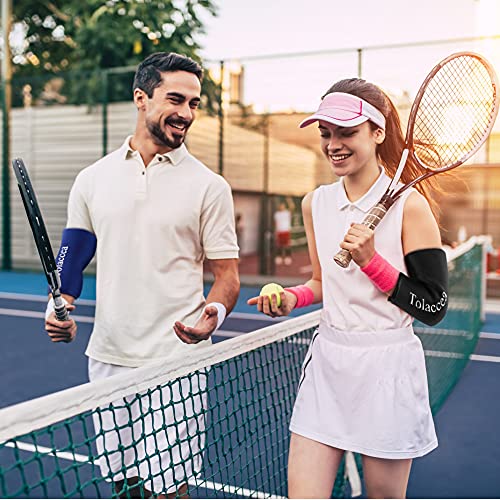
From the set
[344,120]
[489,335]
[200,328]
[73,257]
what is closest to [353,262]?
[344,120]

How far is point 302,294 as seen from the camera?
189 cm

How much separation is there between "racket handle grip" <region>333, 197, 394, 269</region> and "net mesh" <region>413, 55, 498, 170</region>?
0.30 m

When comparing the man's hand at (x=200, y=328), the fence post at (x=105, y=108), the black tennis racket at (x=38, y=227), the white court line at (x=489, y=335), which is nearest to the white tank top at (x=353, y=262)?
the man's hand at (x=200, y=328)

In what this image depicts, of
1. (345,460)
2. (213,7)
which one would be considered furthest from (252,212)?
(345,460)

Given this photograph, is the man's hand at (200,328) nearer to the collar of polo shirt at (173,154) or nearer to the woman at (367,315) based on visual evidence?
the woman at (367,315)

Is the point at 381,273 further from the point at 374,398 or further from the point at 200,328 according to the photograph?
the point at 200,328

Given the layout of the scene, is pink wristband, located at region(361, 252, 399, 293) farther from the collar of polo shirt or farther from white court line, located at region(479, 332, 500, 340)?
white court line, located at region(479, 332, 500, 340)

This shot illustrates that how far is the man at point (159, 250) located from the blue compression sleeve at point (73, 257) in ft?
0.28

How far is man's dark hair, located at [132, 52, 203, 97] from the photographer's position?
210 centimetres

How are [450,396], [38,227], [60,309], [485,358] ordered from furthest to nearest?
[485,358], [450,396], [60,309], [38,227]

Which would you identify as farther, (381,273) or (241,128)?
(241,128)

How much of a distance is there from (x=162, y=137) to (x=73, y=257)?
53 centimetres

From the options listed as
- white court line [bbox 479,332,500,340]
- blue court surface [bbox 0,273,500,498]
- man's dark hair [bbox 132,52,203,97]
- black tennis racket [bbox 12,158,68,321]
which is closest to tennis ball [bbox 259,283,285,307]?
black tennis racket [bbox 12,158,68,321]

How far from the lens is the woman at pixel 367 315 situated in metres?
1.67
